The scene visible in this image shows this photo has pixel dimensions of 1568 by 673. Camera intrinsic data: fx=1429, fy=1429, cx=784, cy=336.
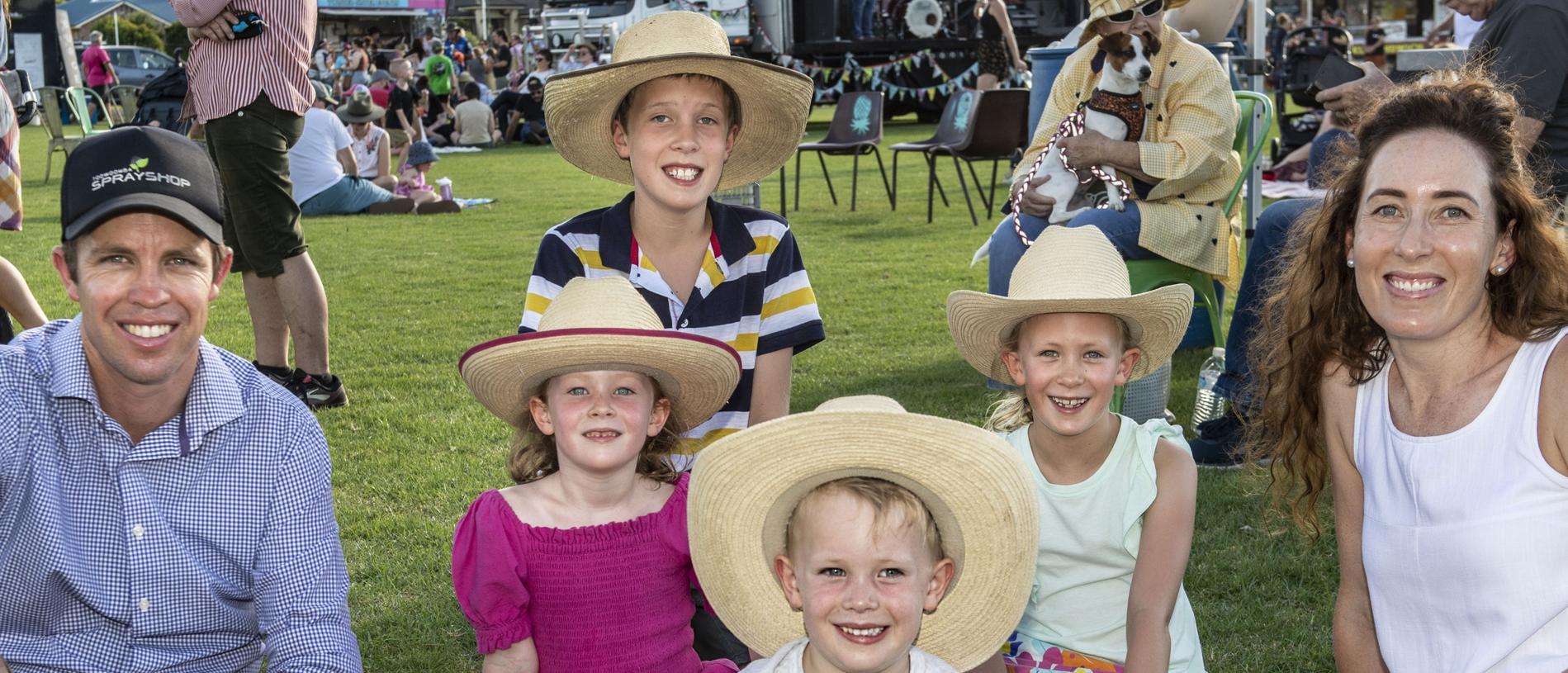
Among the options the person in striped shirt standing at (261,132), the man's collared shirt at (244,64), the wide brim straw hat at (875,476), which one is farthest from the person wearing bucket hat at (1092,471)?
the man's collared shirt at (244,64)

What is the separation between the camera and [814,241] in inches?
426

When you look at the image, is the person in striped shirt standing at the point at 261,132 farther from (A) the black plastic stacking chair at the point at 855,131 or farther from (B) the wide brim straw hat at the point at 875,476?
(A) the black plastic stacking chair at the point at 855,131

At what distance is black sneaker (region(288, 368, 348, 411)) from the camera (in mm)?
5902

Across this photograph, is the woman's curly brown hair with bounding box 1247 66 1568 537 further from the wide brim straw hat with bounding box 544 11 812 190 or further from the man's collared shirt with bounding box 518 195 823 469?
the wide brim straw hat with bounding box 544 11 812 190

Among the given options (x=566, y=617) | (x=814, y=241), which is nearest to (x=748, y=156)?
(x=566, y=617)

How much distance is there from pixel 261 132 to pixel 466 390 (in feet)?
4.58

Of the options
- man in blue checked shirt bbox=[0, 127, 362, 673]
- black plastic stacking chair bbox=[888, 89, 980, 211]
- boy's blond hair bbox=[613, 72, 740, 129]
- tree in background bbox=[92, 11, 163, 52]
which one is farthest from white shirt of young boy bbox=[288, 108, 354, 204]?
tree in background bbox=[92, 11, 163, 52]

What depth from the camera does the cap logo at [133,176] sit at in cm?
228

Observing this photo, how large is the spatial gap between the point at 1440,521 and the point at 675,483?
143 centimetres

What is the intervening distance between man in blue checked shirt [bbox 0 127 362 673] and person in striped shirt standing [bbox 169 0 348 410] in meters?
3.14

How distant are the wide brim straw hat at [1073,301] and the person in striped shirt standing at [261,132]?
3.36m

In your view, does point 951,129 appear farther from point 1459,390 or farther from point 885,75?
point 885,75

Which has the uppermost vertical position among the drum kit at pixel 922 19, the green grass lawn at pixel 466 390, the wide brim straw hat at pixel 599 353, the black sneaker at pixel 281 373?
the drum kit at pixel 922 19

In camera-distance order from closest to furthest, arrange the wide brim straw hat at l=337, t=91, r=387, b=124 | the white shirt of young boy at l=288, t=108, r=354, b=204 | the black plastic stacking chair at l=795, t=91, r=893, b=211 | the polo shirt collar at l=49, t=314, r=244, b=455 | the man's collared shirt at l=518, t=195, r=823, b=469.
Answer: the polo shirt collar at l=49, t=314, r=244, b=455 < the man's collared shirt at l=518, t=195, r=823, b=469 < the white shirt of young boy at l=288, t=108, r=354, b=204 < the black plastic stacking chair at l=795, t=91, r=893, b=211 < the wide brim straw hat at l=337, t=91, r=387, b=124
